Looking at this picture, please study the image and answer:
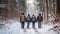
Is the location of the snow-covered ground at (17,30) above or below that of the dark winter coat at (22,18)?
below

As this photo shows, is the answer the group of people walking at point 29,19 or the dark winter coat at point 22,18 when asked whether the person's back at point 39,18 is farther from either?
the dark winter coat at point 22,18

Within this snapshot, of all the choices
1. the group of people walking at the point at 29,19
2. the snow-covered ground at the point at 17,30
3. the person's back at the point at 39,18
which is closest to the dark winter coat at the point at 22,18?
the group of people walking at the point at 29,19

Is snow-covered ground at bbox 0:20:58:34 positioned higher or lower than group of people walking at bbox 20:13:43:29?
lower

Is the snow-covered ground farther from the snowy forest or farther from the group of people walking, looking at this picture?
the group of people walking

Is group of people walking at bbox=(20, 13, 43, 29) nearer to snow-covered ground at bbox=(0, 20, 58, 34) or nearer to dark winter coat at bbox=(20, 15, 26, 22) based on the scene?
dark winter coat at bbox=(20, 15, 26, 22)

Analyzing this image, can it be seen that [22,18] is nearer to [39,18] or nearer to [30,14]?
[30,14]

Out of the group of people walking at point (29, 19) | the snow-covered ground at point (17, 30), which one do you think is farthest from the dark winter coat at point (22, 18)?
the snow-covered ground at point (17, 30)

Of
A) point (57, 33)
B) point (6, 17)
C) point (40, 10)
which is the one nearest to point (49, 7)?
point (40, 10)

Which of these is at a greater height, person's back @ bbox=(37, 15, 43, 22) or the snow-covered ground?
person's back @ bbox=(37, 15, 43, 22)

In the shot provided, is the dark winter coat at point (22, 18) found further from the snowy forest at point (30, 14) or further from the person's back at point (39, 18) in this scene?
the person's back at point (39, 18)

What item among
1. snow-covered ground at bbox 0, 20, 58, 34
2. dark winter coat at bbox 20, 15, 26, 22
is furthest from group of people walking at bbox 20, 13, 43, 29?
snow-covered ground at bbox 0, 20, 58, 34

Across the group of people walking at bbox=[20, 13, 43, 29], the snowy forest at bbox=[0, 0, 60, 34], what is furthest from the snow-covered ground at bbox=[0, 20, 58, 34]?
the group of people walking at bbox=[20, 13, 43, 29]

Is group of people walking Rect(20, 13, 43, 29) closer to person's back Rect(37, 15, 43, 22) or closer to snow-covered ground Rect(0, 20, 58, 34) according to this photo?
person's back Rect(37, 15, 43, 22)

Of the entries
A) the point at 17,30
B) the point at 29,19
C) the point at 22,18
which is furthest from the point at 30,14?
the point at 17,30
